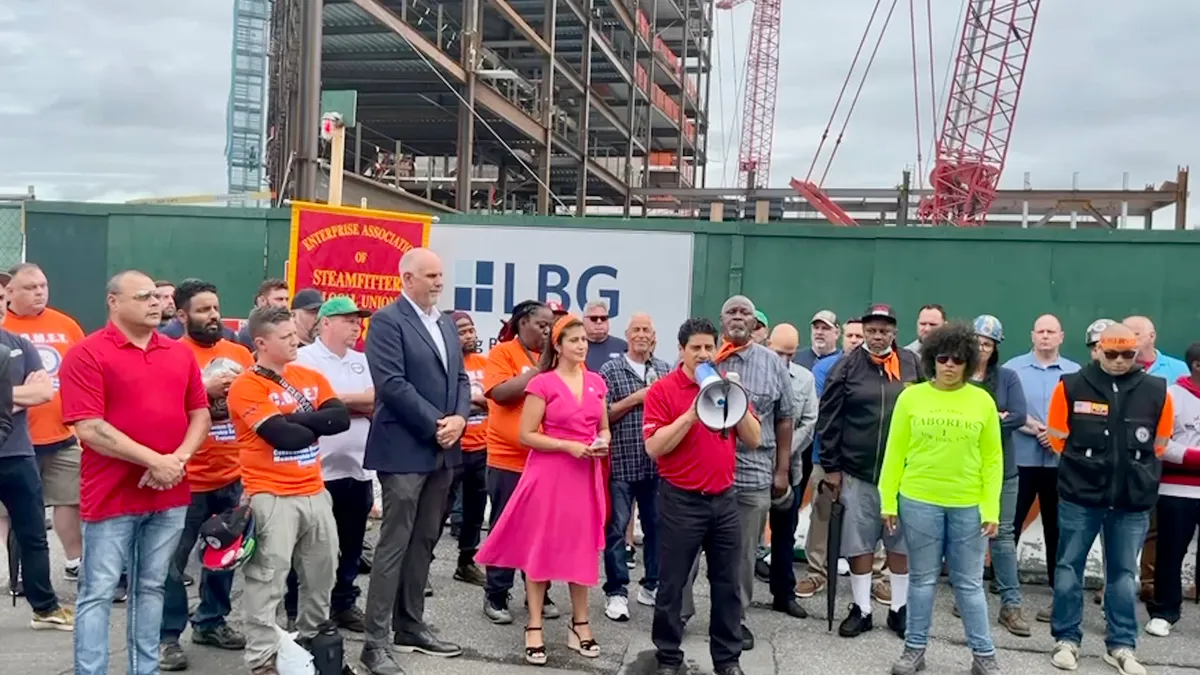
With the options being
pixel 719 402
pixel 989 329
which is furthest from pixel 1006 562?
pixel 719 402

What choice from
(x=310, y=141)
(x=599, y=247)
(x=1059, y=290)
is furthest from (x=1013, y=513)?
(x=310, y=141)

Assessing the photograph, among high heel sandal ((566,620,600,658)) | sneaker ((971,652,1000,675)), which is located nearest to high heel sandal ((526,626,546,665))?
high heel sandal ((566,620,600,658))

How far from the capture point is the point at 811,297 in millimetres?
7816

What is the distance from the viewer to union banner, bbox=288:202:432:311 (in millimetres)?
7832

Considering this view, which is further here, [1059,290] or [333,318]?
[1059,290]

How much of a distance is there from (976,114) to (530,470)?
125ft

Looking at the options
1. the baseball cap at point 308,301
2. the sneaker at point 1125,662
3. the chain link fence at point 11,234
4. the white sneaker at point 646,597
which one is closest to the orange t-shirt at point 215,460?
the baseball cap at point 308,301

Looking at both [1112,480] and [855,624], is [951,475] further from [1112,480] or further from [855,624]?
[855,624]

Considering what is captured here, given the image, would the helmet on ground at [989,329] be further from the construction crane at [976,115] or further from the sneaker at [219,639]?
the construction crane at [976,115]

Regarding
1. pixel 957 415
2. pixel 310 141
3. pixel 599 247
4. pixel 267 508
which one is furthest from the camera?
pixel 310 141

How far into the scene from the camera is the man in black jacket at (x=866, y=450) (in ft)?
17.6

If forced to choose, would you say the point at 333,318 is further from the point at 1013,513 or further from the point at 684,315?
the point at 1013,513

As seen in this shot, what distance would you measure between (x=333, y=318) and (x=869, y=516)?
11.0ft

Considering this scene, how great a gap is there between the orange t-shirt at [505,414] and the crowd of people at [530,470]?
0.06 feet
